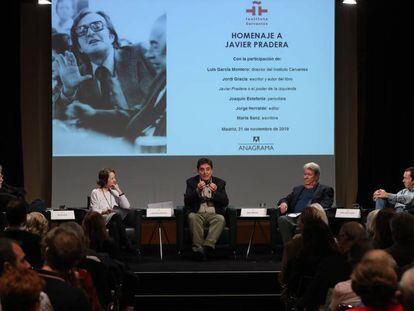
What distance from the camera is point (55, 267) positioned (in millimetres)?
3260

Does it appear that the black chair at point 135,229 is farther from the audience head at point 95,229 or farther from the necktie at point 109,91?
A: the audience head at point 95,229

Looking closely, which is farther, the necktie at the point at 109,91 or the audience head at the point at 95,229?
the necktie at the point at 109,91

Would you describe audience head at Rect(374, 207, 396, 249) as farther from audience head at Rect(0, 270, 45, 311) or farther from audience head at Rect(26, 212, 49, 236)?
audience head at Rect(0, 270, 45, 311)

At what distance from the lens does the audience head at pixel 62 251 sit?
10.6ft

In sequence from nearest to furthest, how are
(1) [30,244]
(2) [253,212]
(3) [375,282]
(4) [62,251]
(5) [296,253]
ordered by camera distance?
(3) [375,282]
(4) [62,251]
(5) [296,253]
(1) [30,244]
(2) [253,212]

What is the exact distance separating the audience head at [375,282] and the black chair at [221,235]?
198 inches

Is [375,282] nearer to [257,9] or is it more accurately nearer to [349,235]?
[349,235]

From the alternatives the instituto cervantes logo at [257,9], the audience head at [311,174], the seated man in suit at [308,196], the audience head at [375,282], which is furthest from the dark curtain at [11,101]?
the audience head at [375,282]

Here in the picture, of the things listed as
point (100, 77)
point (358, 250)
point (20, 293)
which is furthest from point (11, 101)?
point (20, 293)

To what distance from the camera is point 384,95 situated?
359 inches

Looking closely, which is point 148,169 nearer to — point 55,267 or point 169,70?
point 169,70

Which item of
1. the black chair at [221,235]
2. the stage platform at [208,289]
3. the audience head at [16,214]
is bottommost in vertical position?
the stage platform at [208,289]

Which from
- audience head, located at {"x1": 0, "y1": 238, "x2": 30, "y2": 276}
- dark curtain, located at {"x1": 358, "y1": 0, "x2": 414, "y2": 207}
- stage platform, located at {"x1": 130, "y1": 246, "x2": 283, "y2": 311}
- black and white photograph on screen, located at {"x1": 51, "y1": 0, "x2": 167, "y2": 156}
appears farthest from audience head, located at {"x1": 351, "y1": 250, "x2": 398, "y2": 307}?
dark curtain, located at {"x1": 358, "y1": 0, "x2": 414, "y2": 207}

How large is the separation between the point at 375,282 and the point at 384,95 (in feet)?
22.7
